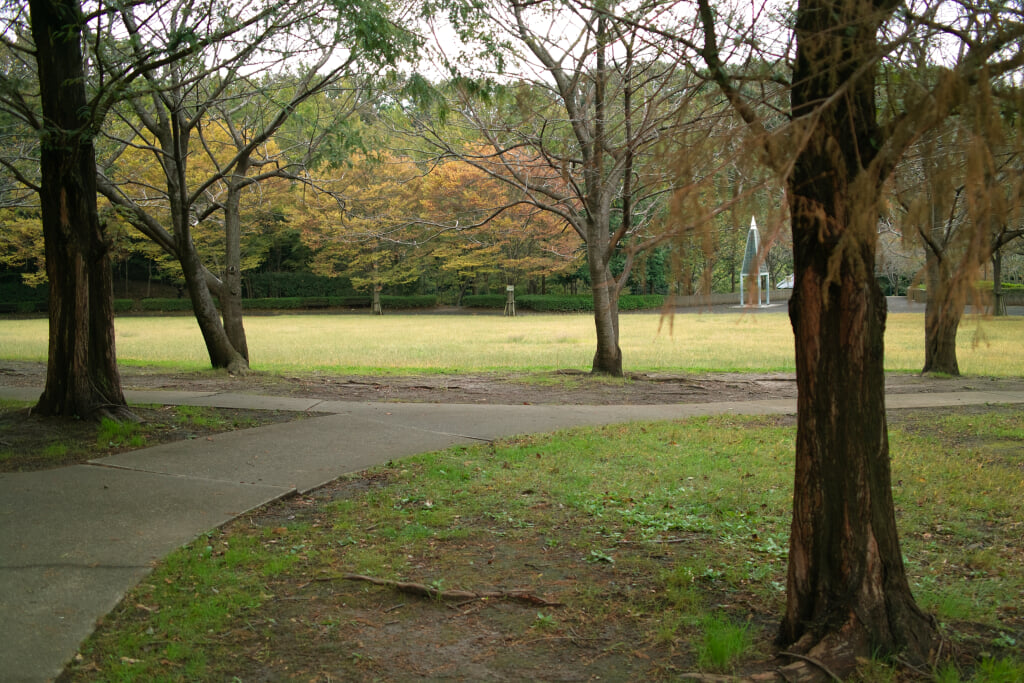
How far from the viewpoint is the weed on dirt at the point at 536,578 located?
3713mm

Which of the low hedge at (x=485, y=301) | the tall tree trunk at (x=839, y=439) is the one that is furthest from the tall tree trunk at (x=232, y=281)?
the low hedge at (x=485, y=301)

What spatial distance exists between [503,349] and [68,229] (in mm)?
15898

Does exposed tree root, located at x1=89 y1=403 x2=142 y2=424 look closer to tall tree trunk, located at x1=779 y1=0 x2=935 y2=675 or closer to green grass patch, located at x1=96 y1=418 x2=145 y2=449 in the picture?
green grass patch, located at x1=96 y1=418 x2=145 y2=449

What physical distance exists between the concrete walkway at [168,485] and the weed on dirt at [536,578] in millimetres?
214

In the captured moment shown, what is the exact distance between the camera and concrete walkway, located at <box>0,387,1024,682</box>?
4.12 meters

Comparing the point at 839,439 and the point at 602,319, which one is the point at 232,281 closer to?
the point at 602,319

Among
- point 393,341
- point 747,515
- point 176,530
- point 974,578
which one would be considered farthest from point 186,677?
point 393,341

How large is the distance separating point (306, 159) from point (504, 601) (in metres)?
12.0

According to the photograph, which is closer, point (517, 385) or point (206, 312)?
point (517, 385)

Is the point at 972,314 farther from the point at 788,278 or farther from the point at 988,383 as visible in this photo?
the point at 788,278

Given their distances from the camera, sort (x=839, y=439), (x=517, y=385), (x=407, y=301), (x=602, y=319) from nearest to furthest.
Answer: (x=839, y=439) → (x=517, y=385) → (x=602, y=319) → (x=407, y=301)

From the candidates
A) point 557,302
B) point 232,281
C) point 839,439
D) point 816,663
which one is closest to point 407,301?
point 557,302

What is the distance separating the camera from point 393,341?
2834cm

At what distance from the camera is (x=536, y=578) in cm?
471
